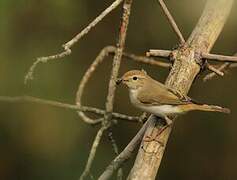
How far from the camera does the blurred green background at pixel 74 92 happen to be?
17.5 ft

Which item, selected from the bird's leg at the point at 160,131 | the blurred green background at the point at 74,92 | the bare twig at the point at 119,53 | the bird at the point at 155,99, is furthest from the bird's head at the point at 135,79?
the bird's leg at the point at 160,131

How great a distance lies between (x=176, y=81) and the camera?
3592 mm

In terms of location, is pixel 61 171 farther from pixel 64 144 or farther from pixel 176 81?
pixel 176 81

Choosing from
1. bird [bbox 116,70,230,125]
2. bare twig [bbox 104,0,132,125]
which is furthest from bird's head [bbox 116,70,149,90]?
bare twig [bbox 104,0,132,125]

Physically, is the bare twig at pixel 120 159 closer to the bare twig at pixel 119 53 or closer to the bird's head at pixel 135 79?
the bare twig at pixel 119 53

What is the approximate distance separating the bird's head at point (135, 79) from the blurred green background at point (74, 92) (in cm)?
48

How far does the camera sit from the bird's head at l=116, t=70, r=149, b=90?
443 centimetres

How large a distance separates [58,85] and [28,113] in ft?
1.84

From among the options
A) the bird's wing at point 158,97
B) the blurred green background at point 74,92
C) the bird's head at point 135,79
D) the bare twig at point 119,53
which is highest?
the blurred green background at point 74,92

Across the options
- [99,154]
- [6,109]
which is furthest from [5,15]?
[99,154]

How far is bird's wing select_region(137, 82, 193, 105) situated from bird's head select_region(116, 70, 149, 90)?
0.05 metres

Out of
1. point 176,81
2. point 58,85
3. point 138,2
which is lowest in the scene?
point 176,81

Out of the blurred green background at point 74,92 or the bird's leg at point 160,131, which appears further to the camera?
the blurred green background at point 74,92

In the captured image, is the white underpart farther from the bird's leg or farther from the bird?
the bird's leg
